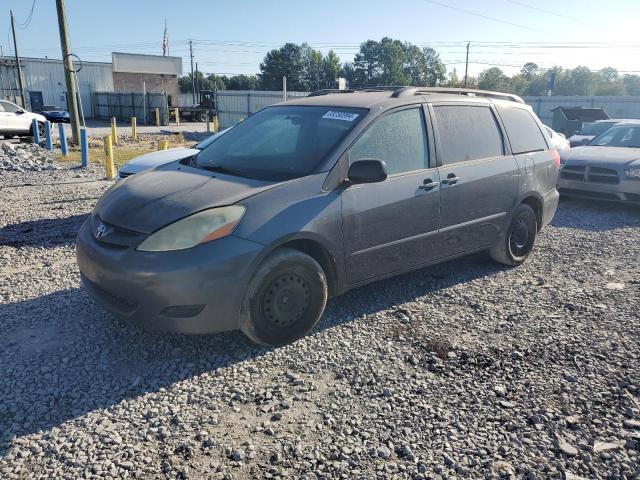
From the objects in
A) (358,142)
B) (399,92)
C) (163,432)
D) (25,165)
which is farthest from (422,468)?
(25,165)

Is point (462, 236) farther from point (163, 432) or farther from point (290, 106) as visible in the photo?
point (163, 432)

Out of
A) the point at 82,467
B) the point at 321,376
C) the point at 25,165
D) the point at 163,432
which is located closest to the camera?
the point at 82,467

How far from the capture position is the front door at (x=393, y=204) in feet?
13.4

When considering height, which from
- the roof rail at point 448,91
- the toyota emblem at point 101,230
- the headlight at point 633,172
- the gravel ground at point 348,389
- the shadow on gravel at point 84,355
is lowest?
the gravel ground at point 348,389

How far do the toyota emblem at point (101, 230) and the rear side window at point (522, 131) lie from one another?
4068mm

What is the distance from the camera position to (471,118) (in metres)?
5.12

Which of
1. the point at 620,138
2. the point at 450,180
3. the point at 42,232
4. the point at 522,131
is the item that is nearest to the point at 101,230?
the point at 450,180

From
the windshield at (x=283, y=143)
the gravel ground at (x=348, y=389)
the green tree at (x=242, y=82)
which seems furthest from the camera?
the green tree at (x=242, y=82)

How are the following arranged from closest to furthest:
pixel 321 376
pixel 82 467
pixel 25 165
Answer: pixel 82 467 → pixel 321 376 → pixel 25 165

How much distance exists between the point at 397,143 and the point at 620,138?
8.23 meters

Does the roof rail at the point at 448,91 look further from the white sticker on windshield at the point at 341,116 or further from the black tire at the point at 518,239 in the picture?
the black tire at the point at 518,239

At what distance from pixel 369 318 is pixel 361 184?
1140 mm

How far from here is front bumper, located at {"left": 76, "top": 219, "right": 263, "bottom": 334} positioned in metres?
3.34

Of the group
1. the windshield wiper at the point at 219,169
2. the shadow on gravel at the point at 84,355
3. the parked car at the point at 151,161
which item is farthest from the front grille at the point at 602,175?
the windshield wiper at the point at 219,169
